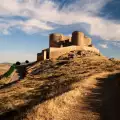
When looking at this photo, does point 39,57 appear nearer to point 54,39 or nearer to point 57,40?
point 54,39

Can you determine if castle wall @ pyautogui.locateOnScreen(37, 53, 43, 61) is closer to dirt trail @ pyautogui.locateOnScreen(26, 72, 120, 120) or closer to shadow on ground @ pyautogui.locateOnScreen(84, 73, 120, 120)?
shadow on ground @ pyautogui.locateOnScreen(84, 73, 120, 120)

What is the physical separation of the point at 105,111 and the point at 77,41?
47.4m

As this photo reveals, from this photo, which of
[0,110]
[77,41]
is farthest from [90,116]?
[77,41]

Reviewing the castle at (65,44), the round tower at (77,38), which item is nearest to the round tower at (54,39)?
the castle at (65,44)

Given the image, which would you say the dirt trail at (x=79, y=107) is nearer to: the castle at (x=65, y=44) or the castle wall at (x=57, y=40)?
the castle at (x=65, y=44)

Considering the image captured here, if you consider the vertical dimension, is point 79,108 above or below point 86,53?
below

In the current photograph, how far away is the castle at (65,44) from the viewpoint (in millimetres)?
52969

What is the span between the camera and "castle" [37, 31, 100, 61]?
5297 centimetres

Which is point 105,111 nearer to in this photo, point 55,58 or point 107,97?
point 107,97

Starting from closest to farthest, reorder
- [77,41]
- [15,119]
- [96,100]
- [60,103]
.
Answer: [15,119], [60,103], [96,100], [77,41]

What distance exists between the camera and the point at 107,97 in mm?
15406

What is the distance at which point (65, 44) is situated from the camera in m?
60.8

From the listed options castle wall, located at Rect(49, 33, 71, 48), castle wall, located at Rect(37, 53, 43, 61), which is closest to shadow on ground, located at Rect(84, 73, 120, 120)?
castle wall, located at Rect(37, 53, 43, 61)

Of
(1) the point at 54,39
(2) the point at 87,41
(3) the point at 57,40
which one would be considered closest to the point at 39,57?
(1) the point at 54,39
